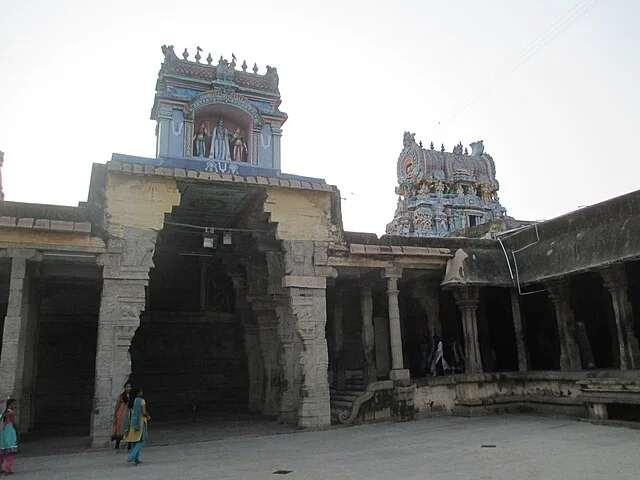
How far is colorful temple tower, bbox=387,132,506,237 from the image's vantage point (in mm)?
35188

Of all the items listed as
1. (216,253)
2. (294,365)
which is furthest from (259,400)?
(216,253)

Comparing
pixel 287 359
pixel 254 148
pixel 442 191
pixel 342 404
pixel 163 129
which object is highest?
pixel 442 191

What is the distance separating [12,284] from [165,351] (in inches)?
298

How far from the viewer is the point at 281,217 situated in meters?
12.0

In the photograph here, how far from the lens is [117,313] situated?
33.8 feet

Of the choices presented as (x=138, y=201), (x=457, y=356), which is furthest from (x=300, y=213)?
(x=457, y=356)

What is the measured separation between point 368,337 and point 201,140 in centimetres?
719

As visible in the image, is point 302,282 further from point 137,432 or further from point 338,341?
point 137,432

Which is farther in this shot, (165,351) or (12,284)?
(165,351)

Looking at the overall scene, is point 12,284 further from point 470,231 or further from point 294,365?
point 470,231

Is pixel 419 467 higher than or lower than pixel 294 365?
lower

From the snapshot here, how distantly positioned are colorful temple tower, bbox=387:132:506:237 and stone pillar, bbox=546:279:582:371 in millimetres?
21733

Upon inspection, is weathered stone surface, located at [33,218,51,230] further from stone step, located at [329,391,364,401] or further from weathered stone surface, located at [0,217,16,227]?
stone step, located at [329,391,364,401]

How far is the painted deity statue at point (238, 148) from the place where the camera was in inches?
597
